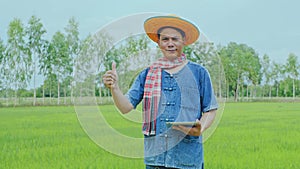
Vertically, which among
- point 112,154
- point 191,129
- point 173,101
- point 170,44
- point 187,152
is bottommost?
point 112,154

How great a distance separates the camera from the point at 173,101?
197 centimetres

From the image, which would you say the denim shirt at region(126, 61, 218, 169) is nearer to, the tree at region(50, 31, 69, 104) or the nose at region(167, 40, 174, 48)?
the nose at region(167, 40, 174, 48)

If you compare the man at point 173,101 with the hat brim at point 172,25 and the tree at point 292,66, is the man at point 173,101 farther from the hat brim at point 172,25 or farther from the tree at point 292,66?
the tree at point 292,66

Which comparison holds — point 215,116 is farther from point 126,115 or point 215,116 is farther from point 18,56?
point 18,56

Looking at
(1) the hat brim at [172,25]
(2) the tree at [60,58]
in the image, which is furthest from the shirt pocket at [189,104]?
(2) the tree at [60,58]

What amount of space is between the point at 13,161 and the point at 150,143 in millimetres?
2962

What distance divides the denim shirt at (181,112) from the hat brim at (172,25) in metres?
0.14

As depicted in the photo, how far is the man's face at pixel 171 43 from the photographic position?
1.97 metres

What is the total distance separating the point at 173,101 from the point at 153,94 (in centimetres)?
9

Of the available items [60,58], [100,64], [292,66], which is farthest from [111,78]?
[292,66]

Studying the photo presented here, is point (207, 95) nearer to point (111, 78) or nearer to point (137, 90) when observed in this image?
point (137, 90)

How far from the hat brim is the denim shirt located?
14 centimetres

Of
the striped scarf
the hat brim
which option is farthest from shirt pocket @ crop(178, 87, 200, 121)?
the hat brim

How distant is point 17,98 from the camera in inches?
1073
